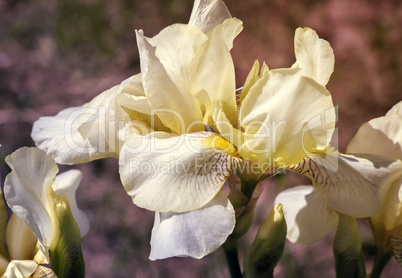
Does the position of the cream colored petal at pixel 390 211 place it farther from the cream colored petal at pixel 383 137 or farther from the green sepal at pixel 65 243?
the green sepal at pixel 65 243

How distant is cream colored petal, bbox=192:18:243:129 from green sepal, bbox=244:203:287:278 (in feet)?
0.35

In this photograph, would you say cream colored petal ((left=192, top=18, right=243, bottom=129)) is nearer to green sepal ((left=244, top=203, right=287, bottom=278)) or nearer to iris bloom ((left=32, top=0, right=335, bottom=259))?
iris bloom ((left=32, top=0, right=335, bottom=259))

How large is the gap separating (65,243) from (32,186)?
7cm

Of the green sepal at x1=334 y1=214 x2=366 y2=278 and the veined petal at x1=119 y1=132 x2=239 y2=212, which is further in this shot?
the green sepal at x1=334 y1=214 x2=366 y2=278

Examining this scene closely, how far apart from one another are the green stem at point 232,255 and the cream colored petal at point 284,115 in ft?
0.38

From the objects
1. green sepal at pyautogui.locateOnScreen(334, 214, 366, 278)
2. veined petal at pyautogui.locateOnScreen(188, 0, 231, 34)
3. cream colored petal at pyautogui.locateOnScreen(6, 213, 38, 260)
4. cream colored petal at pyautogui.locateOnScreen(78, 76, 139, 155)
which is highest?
veined petal at pyautogui.locateOnScreen(188, 0, 231, 34)

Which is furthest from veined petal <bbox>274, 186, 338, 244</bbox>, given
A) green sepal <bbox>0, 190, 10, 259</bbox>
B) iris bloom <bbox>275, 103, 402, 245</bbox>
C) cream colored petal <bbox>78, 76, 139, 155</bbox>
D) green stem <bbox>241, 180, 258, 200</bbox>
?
green sepal <bbox>0, 190, 10, 259</bbox>

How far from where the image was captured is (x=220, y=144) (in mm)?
491

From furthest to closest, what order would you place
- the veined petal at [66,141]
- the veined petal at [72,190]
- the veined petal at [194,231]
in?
the veined petal at [72,190] < the veined petal at [66,141] < the veined petal at [194,231]

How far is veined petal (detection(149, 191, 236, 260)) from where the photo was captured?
0.43 metres

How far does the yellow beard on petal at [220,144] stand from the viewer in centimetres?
48

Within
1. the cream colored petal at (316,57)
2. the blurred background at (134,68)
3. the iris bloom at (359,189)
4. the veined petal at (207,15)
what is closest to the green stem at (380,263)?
the iris bloom at (359,189)

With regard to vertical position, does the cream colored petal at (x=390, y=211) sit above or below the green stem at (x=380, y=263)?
above

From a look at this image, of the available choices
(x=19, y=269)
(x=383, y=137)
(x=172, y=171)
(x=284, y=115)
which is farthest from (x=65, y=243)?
(x=383, y=137)
